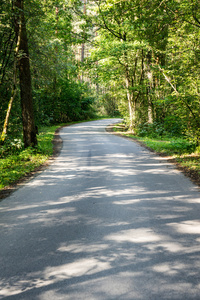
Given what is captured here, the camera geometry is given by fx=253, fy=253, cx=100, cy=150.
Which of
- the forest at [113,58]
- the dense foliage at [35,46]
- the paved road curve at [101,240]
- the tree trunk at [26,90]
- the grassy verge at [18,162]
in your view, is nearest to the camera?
the paved road curve at [101,240]

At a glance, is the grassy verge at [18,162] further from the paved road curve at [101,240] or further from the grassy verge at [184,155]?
the grassy verge at [184,155]

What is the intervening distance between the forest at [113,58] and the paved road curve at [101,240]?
199 inches

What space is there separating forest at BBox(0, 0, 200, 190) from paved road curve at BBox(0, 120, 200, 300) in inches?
199

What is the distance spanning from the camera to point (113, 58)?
19469mm

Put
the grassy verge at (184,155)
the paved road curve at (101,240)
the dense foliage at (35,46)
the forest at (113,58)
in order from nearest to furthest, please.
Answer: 1. the paved road curve at (101,240)
2. the grassy verge at (184,155)
3. the forest at (113,58)
4. the dense foliage at (35,46)

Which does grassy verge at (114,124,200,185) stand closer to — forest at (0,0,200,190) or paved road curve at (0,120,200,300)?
forest at (0,0,200,190)

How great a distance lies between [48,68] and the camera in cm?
1326

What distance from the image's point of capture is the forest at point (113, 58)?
9391mm

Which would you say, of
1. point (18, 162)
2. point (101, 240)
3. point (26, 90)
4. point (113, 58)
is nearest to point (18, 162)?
point (18, 162)

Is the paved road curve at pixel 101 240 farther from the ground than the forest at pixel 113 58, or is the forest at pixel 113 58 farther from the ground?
the forest at pixel 113 58

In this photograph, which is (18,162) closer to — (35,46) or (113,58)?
(35,46)

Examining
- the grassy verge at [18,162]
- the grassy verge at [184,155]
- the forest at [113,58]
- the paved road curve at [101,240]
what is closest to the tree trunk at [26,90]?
the forest at [113,58]

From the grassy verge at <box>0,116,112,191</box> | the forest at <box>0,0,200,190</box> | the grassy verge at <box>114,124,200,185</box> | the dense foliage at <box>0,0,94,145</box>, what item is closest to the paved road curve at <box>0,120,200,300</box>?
the grassy verge at <box>0,116,112,191</box>

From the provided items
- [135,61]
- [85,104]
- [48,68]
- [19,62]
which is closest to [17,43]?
[19,62]
